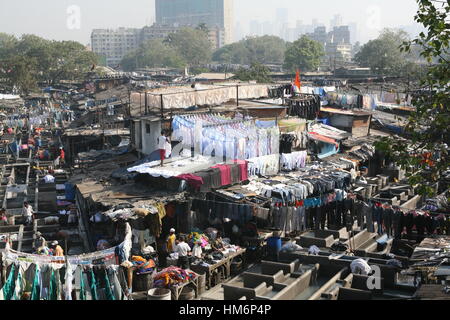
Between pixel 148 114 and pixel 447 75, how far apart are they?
39.4ft

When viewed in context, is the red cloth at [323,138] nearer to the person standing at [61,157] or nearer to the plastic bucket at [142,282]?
the plastic bucket at [142,282]

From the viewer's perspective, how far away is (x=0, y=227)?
16.0 metres

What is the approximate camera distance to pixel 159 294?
1111 centimetres

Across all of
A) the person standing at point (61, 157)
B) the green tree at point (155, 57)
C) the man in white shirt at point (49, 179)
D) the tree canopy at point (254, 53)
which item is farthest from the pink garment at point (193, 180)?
the tree canopy at point (254, 53)

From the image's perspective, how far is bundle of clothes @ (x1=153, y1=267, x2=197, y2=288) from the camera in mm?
11828

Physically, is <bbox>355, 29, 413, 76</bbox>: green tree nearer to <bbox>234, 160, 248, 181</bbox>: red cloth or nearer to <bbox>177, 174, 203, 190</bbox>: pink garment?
<bbox>234, 160, 248, 181</bbox>: red cloth

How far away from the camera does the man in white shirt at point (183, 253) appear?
1291 cm

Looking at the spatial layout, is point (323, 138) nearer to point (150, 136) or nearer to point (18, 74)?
point (150, 136)

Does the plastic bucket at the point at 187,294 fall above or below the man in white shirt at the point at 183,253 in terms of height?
below

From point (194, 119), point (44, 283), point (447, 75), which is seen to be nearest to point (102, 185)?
point (194, 119)

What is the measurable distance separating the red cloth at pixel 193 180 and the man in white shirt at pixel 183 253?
1.95 m

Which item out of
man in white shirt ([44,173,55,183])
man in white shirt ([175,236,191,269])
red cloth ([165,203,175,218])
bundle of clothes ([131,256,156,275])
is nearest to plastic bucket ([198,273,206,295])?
man in white shirt ([175,236,191,269])

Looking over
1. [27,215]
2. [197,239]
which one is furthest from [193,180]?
[27,215]
